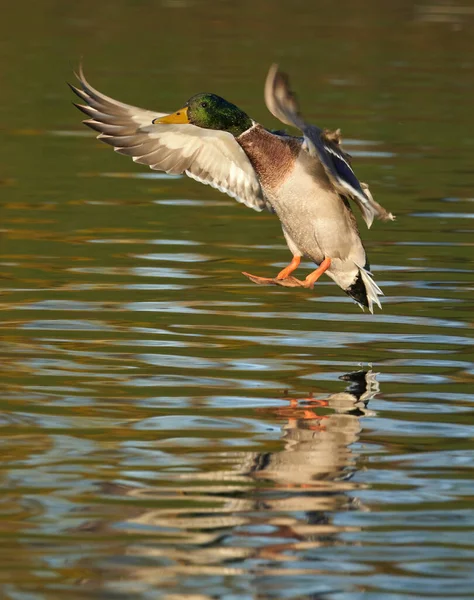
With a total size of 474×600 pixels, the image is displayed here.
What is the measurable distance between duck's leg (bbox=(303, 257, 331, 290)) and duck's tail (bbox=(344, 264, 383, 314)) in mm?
225

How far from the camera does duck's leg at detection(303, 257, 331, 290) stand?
28.9ft

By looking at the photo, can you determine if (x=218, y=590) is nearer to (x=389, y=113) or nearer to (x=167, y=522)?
(x=167, y=522)

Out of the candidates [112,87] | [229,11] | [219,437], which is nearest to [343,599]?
[219,437]

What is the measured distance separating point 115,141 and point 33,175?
213 inches

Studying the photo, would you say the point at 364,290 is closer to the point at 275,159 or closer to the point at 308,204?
the point at 308,204

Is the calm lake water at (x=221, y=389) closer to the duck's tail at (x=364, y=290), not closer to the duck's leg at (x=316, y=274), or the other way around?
the duck's tail at (x=364, y=290)

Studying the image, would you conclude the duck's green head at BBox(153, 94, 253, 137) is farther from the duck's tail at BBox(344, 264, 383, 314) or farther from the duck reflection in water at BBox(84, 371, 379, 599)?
the duck reflection in water at BBox(84, 371, 379, 599)

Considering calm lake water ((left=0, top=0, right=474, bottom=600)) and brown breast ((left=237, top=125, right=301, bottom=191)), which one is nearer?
calm lake water ((left=0, top=0, right=474, bottom=600))

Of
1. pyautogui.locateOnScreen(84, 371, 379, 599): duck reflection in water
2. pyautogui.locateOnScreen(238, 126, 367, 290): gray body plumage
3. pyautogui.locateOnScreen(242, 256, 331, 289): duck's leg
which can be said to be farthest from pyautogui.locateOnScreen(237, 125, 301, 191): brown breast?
pyautogui.locateOnScreen(84, 371, 379, 599): duck reflection in water

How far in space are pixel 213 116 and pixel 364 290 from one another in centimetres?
137

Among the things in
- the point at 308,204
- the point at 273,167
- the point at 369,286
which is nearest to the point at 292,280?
the point at 308,204

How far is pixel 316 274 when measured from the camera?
29.0ft

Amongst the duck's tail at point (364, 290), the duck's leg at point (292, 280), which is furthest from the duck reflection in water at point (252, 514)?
the duck's tail at point (364, 290)

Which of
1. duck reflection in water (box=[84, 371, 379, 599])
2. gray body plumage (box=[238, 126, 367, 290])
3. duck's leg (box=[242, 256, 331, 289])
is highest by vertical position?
gray body plumage (box=[238, 126, 367, 290])
